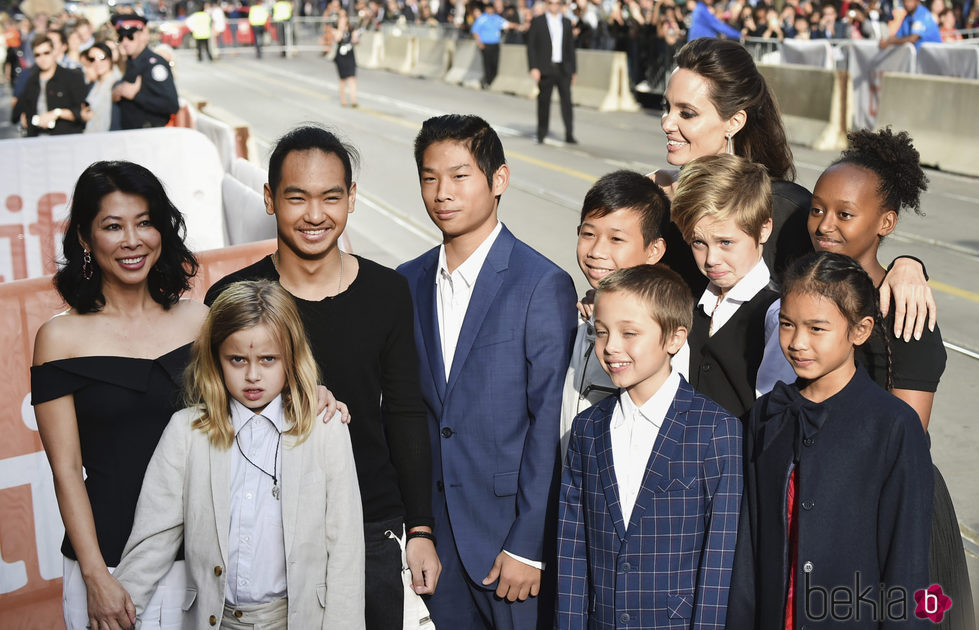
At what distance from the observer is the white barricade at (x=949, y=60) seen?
45.2 feet

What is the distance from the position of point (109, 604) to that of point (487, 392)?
3.98ft

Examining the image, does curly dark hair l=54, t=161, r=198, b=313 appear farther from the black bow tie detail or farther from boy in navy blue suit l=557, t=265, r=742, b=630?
the black bow tie detail

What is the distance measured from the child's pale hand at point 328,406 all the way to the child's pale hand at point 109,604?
72cm

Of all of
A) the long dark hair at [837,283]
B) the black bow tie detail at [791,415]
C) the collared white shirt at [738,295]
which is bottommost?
the black bow tie detail at [791,415]

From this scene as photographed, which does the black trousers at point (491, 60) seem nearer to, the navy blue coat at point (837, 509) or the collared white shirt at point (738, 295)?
the collared white shirt at point (738, 295)

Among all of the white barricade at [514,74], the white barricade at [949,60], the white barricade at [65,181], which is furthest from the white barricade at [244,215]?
the white barricade at [514,74]

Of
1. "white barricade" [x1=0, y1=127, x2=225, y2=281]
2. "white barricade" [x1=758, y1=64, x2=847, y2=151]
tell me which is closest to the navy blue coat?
"white barricade" [x1=0, y1=127, x2=225, y2=281]

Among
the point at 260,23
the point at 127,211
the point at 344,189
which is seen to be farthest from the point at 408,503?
the point at 260,23

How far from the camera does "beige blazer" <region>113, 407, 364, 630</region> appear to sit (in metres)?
2.71

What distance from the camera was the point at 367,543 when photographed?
9.89 feet

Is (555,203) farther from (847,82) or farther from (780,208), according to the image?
(780,208)

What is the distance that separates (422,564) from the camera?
3.03 metres

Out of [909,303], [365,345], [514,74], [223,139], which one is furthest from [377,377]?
[514,74]

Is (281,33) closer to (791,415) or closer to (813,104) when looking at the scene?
(813,104)
